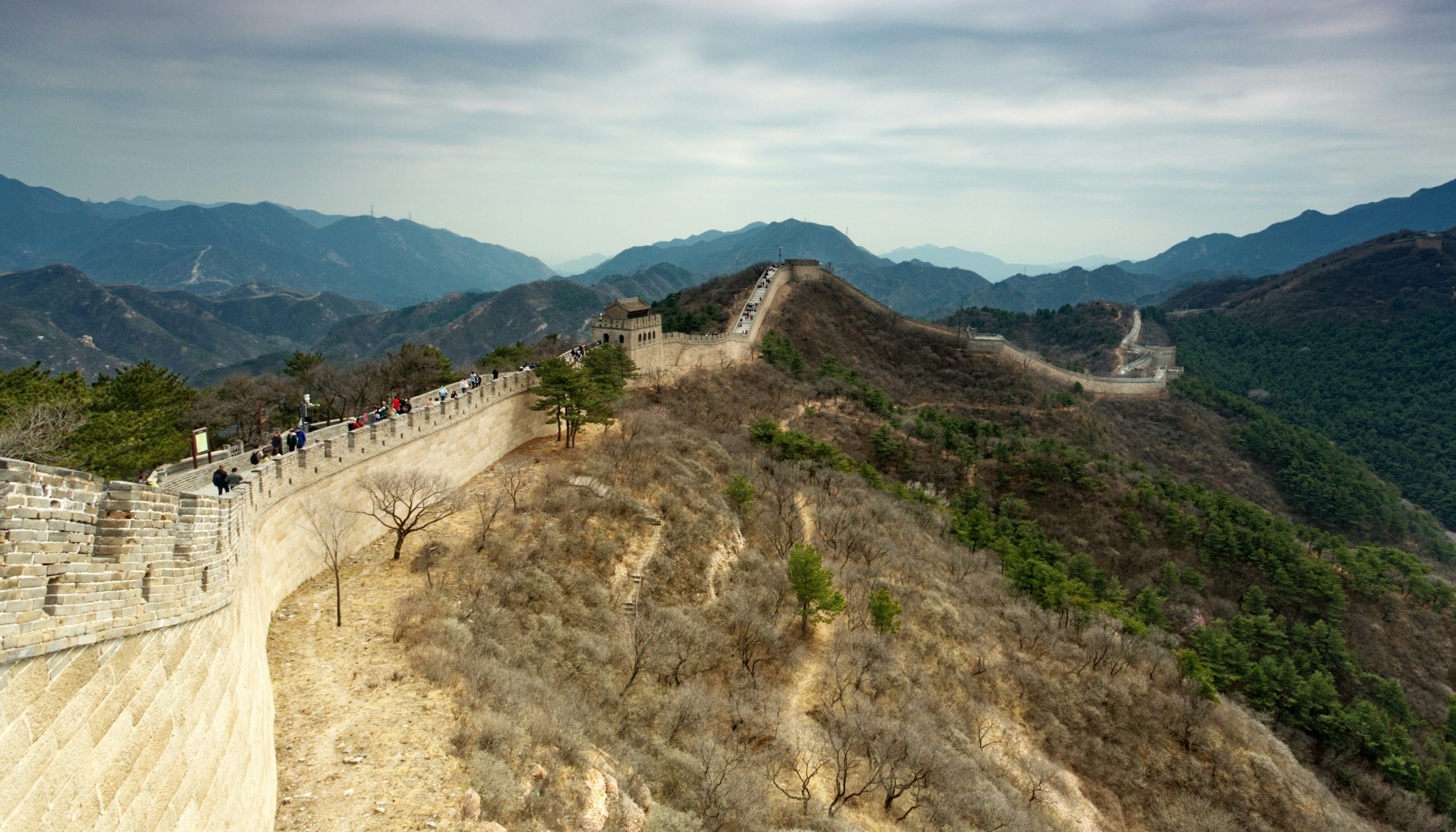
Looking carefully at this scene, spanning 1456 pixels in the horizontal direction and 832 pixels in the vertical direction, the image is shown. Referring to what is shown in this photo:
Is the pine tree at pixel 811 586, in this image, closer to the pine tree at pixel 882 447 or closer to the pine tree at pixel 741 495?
the pine tree at pixel 741 495

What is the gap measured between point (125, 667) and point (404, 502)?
1801 cm

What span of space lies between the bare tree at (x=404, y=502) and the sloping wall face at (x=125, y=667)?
1178cm

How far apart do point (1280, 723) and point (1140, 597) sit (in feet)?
32.3

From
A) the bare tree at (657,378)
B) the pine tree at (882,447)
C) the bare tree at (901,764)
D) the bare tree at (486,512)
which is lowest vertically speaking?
the bare tree at (901,764)

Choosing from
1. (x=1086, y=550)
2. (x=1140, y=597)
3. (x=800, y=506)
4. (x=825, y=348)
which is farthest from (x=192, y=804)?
(x=825, y=348)

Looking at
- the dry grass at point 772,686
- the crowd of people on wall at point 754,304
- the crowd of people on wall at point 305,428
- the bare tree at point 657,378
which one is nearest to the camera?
the dry grass at point 772,686

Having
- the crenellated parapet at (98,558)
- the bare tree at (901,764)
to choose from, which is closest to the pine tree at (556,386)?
the bare tree at (901,764)

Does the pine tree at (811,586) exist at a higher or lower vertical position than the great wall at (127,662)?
lower

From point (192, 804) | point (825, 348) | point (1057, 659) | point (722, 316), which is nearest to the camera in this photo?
point (192, 804)

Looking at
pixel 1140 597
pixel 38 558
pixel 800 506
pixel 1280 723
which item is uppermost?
pixel 38 558

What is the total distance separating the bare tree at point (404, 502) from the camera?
76.7ft

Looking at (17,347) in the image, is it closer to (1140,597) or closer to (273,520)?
(273,520)

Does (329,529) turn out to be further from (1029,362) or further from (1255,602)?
(1029,362)

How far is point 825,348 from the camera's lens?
84625mm
